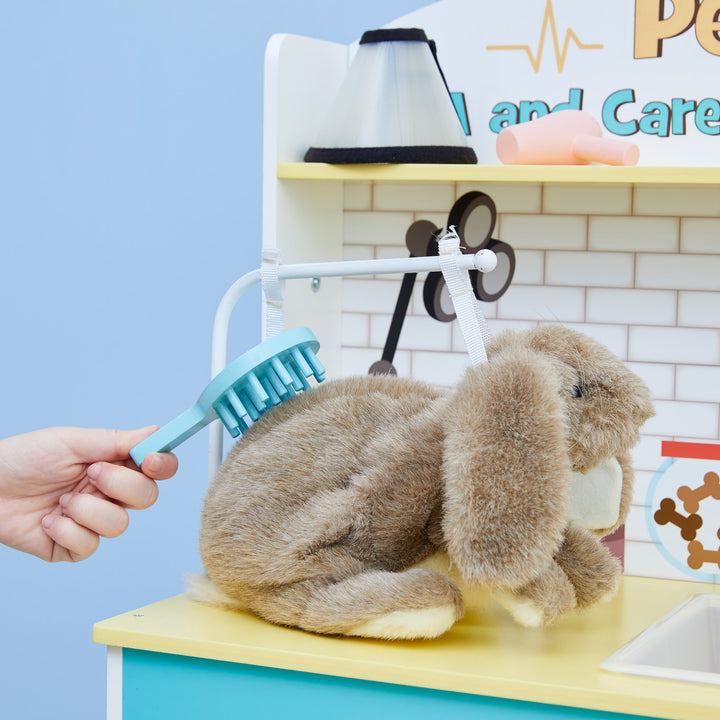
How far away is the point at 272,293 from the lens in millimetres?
1153

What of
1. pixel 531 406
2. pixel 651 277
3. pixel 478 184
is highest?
pixel 478 184

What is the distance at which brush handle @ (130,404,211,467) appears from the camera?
1.09m

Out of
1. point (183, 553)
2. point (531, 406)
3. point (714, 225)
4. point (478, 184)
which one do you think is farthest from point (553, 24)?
point (183, 553)

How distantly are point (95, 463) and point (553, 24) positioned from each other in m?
0.84

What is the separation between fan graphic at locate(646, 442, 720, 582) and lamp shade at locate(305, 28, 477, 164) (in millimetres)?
518

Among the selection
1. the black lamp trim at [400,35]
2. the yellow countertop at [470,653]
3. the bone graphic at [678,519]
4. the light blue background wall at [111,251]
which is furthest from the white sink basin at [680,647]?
the light blue background wall at [111,251]

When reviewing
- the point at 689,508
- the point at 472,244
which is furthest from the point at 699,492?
the point at 472,244

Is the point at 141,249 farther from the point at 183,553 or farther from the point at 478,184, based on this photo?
the point at 478,184

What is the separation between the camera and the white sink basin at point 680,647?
0.97m

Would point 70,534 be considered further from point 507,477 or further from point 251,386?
point 507,477

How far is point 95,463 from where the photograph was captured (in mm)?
1172

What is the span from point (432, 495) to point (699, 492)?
58 centimetres

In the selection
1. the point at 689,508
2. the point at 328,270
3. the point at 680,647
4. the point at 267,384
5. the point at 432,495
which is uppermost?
the point at 328,270

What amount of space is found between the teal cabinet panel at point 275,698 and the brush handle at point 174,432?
0.21 meters
